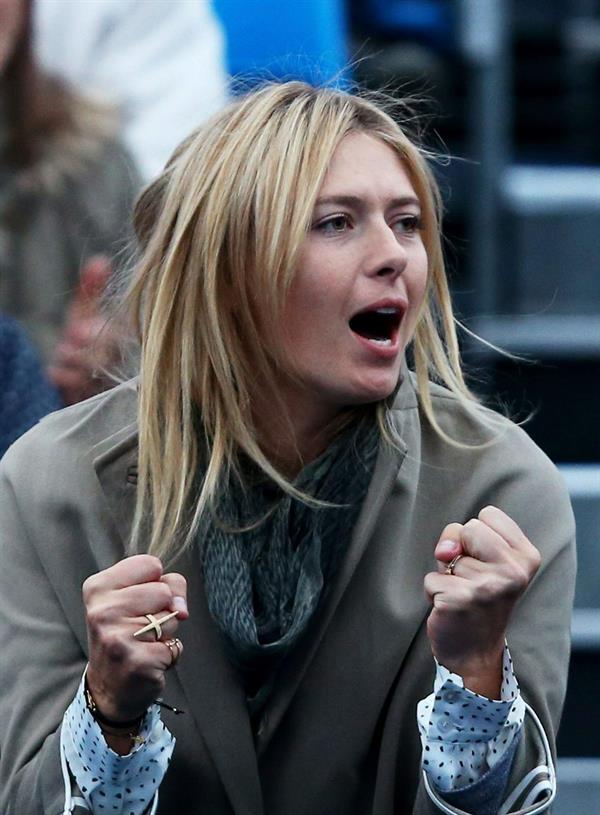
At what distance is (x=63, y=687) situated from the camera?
2.33m

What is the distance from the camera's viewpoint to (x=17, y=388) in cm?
286

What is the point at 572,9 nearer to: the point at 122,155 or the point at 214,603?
the point at 122,155

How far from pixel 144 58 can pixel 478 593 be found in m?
2.07

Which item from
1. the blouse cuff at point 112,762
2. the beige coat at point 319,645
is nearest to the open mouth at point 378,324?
the beige coat at point 319,645

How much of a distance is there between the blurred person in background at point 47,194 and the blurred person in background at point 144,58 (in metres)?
0.11

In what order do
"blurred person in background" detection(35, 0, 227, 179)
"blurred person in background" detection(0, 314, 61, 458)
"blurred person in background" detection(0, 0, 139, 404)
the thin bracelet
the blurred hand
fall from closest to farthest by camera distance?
the thin bracelet
"blurred person in background" detection(0, 314, 61, 458)
the blurred hand
"blurred person in background" detection(0, 0, 139, 404)
"blurred person in background" detection(35, 0, 227, 179)

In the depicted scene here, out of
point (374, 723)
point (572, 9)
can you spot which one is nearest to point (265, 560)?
point (374, 723)

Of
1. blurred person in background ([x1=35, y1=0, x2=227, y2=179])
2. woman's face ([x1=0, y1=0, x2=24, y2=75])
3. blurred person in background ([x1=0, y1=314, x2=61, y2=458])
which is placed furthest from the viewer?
blurred person in background ([x1=35, y1=0, x2=227, y2=179])

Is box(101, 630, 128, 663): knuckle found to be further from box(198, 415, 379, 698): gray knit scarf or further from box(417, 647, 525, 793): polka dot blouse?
box(417, 647, 525, 793): polka dot blouse

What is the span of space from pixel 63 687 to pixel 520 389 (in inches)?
83.4

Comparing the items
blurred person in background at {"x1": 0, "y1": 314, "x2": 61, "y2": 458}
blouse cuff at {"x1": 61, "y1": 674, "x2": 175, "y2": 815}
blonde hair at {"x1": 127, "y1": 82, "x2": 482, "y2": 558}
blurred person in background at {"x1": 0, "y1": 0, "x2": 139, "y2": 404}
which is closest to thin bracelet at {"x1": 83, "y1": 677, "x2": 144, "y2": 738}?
blouse cuff at {"x1": 61, "y1": 674, "x2": 175, "y2": 815}

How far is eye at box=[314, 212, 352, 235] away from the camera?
7.42ft

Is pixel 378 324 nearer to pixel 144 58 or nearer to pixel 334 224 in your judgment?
pixel 334 224

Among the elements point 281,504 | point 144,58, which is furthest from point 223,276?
point 144,58
